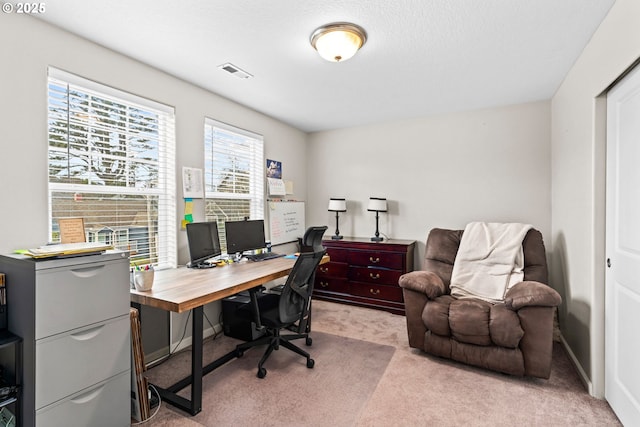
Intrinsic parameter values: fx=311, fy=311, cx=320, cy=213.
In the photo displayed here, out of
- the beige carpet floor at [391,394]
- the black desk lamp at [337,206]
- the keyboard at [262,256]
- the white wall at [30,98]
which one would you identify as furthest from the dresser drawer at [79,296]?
the black desk lamp at [337,206]

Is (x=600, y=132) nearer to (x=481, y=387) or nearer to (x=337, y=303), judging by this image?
(x=481, y=387)

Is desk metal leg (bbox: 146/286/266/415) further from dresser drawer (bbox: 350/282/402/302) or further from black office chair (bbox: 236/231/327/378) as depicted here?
dresser drawer (bbox: 350/282/402/302)

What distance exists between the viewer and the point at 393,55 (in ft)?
7.85

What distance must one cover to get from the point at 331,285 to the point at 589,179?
2.87m

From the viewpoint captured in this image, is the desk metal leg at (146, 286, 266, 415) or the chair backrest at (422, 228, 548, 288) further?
the chair backrest at (422, 228, 548, 288)

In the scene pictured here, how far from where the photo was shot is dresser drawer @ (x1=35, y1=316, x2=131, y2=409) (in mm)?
1447

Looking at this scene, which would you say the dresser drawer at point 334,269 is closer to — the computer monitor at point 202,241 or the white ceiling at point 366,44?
the computer monitor at point 202,241

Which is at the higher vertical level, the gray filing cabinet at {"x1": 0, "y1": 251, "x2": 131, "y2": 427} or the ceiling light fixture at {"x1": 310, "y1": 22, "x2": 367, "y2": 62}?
the ceiling light fixture at {"x1": 310, "y1": 22, "x2": 367, "y2": 62}

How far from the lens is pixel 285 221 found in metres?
4.27

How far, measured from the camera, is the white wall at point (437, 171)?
3.48m

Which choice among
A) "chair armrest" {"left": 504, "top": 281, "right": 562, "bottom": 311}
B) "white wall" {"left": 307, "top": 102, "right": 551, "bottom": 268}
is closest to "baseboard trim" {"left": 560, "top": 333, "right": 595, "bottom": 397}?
"chair armrest" {"left": 504, "top": 281, "right": 562, "bottom": 311}

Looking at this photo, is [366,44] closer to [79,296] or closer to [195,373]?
[79,296]

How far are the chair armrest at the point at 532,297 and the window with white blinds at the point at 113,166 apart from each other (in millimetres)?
2788

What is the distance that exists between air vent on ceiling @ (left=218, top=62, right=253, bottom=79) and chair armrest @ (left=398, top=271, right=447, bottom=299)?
226cm
